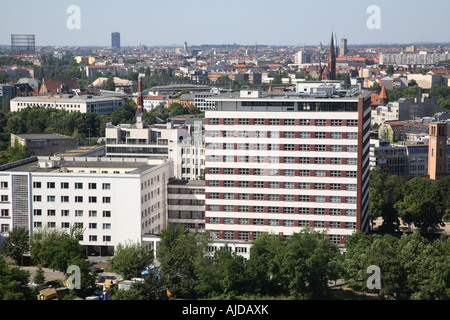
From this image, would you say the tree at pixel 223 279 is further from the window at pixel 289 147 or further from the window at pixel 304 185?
the window at pixel 289 147

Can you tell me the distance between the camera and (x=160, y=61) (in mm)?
191250

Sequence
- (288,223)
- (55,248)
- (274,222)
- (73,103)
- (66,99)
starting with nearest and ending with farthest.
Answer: (55,248) → (288,223) → (274,222) → (73,103) → (66,99)

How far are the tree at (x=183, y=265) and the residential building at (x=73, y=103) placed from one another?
184 feet

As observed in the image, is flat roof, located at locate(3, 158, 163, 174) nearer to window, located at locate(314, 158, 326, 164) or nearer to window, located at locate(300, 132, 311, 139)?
window, located at locate(300, 132, 311, 139)

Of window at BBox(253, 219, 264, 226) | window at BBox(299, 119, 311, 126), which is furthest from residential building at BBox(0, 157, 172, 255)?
window at BBox(299, 119, 311, 126)

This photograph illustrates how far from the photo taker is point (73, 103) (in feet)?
265

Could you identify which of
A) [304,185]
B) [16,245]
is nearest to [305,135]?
[304,185]

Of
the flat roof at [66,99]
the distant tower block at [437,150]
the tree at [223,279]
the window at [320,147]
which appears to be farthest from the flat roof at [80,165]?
the flat roof at [66,99]

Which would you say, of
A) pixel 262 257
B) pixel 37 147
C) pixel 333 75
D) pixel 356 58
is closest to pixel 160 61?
pixel 356 58

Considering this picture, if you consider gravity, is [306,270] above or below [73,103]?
below

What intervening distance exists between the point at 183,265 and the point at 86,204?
25.9 ft

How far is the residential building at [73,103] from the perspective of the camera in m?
80.6

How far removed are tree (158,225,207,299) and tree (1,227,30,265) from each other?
6.43m

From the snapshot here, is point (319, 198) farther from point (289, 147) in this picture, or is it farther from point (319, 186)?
point (289, 147)
